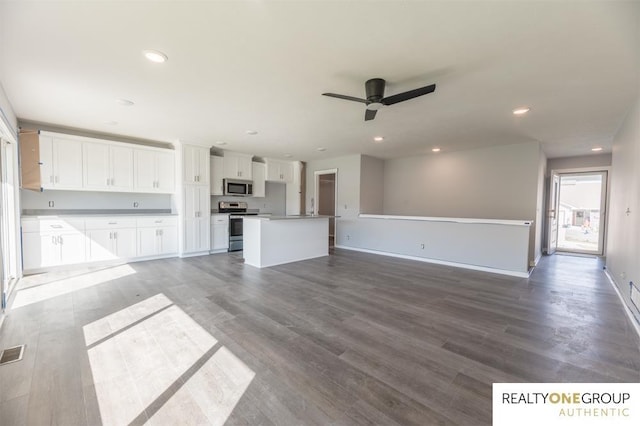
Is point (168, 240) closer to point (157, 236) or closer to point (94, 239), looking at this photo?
point (157, 236)

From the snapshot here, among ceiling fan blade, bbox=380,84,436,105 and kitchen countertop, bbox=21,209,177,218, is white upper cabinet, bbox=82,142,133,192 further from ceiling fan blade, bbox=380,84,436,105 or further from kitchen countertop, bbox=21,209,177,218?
ceiling fan blade, bbox=380,84,436,105

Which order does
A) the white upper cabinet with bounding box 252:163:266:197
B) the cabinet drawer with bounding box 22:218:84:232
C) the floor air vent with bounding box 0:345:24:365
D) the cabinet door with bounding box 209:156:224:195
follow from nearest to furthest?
the floor air vent with bounding box 0:345:24:365, the cabinet drawer with bounding box 22:218:84:232, the cabinet door with bounding box 209:156:224:195, the white upper cabinet with bounding box 252:163:266:197

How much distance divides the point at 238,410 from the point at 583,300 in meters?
4.26

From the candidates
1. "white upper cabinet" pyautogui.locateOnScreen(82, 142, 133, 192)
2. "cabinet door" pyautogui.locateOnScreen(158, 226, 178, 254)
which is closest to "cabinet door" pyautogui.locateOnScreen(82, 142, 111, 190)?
"white upper cabinet" pyautogui.locateOnScreen(82, 142, 133, 192)

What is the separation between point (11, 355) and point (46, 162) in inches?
146

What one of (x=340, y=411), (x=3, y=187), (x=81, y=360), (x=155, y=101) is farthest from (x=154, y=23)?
(x=3, y=187)

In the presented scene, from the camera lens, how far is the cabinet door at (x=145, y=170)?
5375 millimetres

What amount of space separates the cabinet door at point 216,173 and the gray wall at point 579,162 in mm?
8321

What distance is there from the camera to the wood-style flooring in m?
1.60

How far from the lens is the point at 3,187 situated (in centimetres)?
362

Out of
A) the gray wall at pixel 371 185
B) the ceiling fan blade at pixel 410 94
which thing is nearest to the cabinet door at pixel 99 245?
the ceiling fan blade at pixel 410 94

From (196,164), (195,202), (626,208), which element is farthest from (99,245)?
(626,208)

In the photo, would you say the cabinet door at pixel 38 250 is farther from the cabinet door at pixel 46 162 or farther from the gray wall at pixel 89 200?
the cabinet door at pixel 46 162

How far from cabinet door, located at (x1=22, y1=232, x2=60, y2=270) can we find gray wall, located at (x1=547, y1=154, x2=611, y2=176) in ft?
35.1
